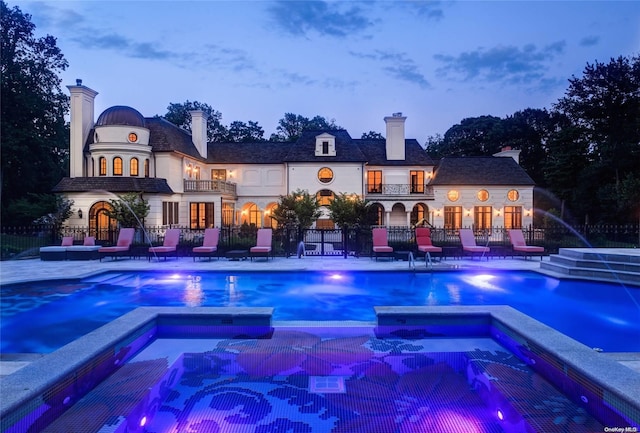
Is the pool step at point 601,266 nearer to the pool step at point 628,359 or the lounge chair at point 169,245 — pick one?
the pool step at point 628,359

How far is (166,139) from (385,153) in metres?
18.1

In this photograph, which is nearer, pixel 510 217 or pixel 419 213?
pixel 510 217

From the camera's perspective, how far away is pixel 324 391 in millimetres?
5211

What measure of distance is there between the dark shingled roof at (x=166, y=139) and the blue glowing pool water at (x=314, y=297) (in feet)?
56.3

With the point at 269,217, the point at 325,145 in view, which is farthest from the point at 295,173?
the point at 269,217

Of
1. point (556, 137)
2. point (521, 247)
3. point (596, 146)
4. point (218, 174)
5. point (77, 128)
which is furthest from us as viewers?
point (556, 137)

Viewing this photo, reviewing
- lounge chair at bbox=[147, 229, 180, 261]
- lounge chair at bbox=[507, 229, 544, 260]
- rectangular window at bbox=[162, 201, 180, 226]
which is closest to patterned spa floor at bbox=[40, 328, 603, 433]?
lounge chair at bbox=[147, 229, 180, 261]

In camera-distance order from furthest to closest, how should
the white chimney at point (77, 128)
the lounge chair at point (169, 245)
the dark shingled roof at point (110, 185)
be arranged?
the white chimney at point (77, 128) < the dark shingled roof at point (110, 185) < the lounge chair at point (169, 245)

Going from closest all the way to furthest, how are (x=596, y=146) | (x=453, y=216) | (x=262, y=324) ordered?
(x=262, y=324), (x=453, y=216), (x=596, y=146)

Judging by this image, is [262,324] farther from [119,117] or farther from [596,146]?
[596,146]

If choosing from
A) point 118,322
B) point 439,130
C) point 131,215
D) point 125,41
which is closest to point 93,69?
point 125,41

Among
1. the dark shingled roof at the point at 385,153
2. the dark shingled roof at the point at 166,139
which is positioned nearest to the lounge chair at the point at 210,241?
the dark shingled roof at the point at 166,139

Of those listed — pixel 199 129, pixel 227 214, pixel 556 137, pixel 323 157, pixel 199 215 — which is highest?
pixel 556 137

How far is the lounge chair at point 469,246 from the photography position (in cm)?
1797
